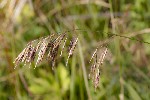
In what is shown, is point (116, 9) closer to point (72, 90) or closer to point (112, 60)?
point (112, 60)

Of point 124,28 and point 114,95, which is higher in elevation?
point 124,28

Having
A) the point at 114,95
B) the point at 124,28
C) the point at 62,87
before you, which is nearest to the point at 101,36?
the point at 124,28

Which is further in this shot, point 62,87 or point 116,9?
point 116,9

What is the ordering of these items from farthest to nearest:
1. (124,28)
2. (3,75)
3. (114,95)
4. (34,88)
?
(124,28) < (3,75) < (34,88) < (114,95)

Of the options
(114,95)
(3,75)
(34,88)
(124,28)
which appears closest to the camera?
(114,95)

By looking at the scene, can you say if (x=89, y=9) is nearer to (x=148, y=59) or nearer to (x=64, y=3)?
(x=64, y=3)

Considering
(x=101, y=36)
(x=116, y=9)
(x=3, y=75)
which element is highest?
(x=116, y=9)
